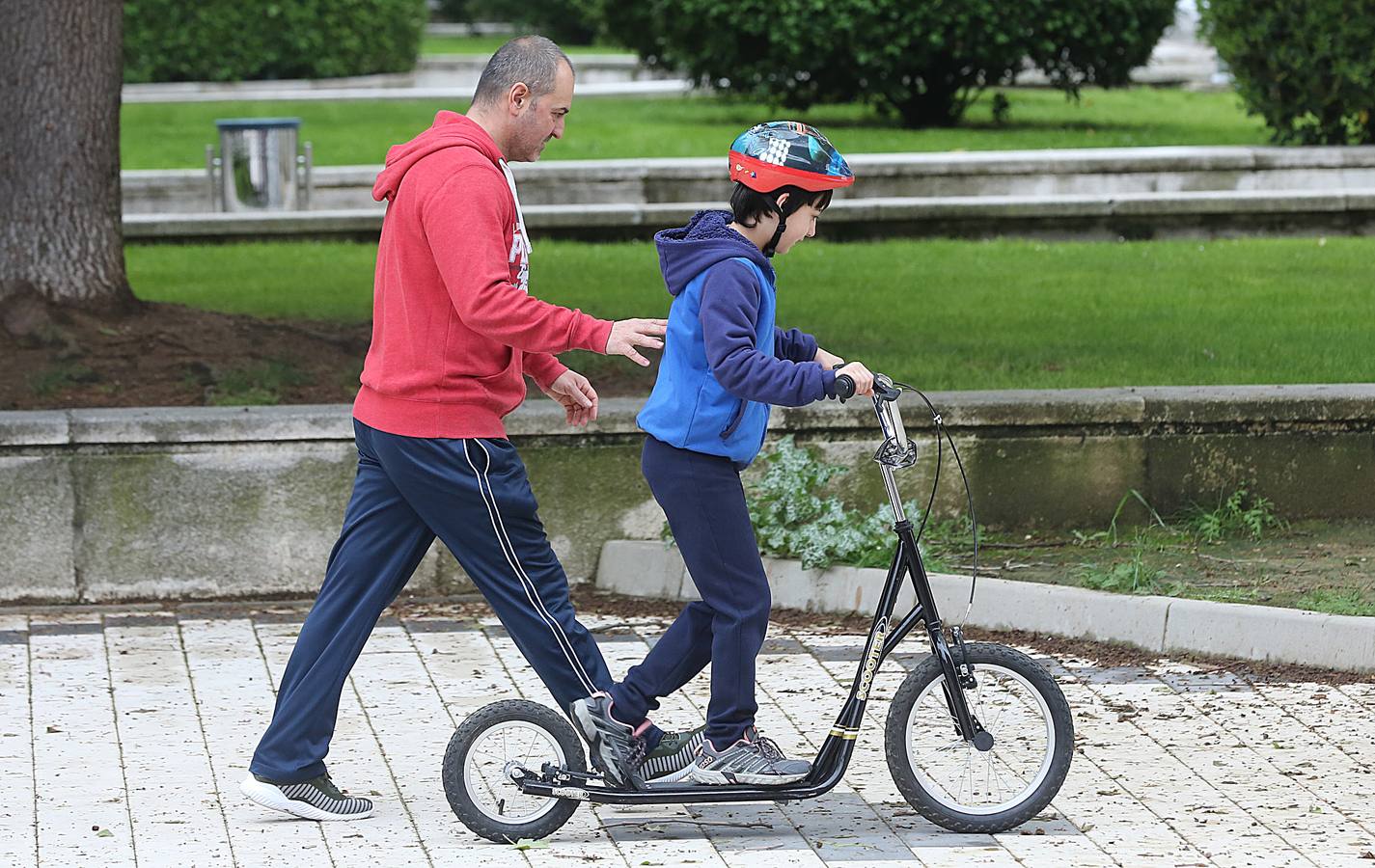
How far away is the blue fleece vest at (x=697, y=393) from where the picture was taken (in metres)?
4.19

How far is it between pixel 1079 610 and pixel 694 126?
1243 cm

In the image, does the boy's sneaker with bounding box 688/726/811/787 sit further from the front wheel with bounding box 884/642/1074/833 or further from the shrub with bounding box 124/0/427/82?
the shrub with bounding box 124/0/427/82

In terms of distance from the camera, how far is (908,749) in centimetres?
434

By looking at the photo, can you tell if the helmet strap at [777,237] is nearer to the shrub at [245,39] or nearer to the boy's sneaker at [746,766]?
the boy's sneaker at [746,766]

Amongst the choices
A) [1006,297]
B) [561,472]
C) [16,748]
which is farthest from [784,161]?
[1006,297]

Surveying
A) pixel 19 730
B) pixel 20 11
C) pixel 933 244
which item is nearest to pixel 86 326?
pixel 20 11

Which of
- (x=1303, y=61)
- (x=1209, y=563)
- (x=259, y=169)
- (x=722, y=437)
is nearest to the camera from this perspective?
(x=722, y=437)

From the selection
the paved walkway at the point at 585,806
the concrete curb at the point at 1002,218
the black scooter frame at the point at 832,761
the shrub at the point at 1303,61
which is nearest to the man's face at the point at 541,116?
the black scooter frame at the point at 832,761

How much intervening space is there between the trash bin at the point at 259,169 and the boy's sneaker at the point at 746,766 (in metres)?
9.79

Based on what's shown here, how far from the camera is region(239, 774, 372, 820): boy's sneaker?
4.38 m

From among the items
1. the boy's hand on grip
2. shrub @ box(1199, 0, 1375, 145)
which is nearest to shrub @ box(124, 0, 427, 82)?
shrub @ box(1199, 0, 1375, 145)

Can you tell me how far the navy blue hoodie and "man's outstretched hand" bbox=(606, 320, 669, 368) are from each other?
0.36ft

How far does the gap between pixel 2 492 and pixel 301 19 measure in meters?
20.8

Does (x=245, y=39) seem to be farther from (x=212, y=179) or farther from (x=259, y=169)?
(x=259, y=169)
